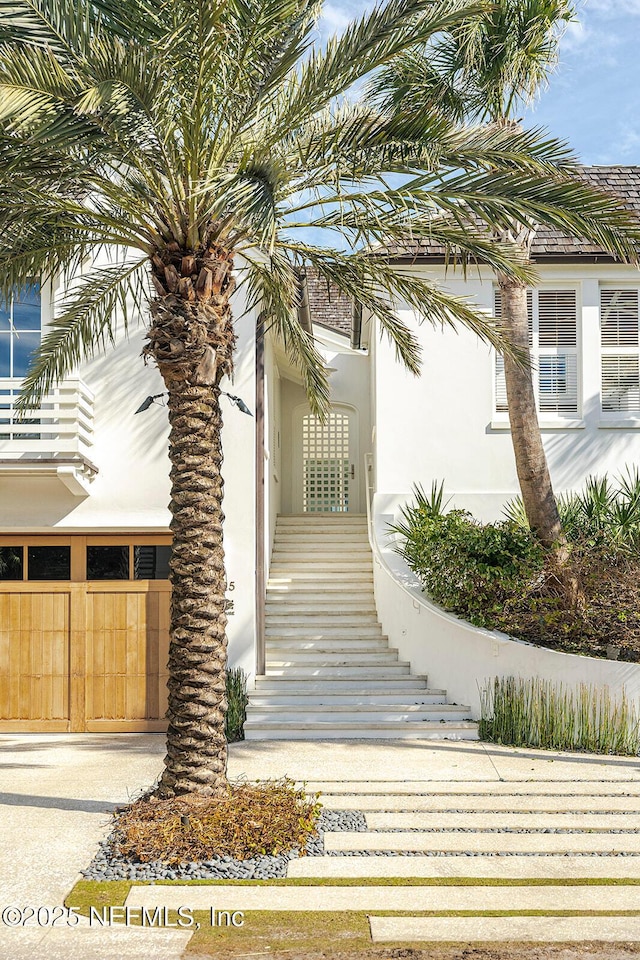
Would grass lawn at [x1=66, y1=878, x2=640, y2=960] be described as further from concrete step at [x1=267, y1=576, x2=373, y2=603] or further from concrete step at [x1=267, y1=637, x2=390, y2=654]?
concrete step at [x1=267, y1=576, x2=373, y2=603]

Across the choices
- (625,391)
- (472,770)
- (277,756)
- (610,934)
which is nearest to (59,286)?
(277,756)

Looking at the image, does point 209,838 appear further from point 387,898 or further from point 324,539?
point 324,539

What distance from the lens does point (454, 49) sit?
12.2 meters

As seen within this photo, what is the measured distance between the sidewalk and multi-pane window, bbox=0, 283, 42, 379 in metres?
5.18

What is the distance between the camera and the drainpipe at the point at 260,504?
13.5 m

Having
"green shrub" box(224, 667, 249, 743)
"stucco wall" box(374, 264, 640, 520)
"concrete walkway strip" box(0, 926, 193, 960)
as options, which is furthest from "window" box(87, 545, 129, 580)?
"concrete walkway strip" box(0, 926, 193, 960)

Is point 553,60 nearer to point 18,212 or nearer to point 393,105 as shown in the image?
point 393,105

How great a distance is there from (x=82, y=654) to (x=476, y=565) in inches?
219

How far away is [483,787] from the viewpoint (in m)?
9.77

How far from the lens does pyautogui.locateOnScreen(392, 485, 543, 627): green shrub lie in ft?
40.7

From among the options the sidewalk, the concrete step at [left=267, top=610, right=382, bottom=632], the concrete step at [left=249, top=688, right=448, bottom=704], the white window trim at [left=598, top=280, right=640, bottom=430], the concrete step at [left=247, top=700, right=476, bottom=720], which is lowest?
the sidewalk

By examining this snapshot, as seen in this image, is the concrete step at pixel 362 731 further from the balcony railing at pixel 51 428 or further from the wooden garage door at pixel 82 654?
the balcony railing at pixel 51 428

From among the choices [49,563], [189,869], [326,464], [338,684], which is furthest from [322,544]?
[189,869]

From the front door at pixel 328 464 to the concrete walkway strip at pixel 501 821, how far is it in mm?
12397
